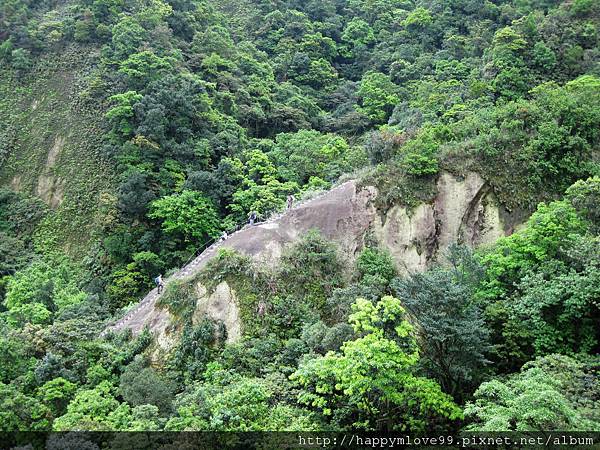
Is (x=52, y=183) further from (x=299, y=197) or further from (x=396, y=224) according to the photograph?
(x=396, y=224)

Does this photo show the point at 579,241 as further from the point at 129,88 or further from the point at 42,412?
the point at 129,88

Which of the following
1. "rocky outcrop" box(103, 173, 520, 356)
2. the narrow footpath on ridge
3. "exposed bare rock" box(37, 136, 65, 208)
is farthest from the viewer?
"exposed bare rock" box(37, 136, 65, 208)

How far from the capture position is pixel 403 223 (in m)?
23.8

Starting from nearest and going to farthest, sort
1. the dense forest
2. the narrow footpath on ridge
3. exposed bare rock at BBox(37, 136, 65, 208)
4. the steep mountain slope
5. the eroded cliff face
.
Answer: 1. the dense forest
2. the narrow footpath on ridge
3. the eroded cliff face
4. the steep mountain slope
5. exposed bare rock at BBox(37, 136, 65, 208)

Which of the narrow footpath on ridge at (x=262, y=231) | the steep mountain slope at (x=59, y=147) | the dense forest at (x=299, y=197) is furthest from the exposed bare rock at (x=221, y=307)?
the steep mountain slope at (x=59, y=147)

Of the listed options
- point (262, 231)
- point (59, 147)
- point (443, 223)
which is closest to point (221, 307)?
point (262, 231)

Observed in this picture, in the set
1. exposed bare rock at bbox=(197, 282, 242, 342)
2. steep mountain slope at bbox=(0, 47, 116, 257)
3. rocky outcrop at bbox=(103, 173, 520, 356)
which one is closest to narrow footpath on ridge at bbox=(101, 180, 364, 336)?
rocky outcrop at bbox=(103, 173, 520, 356)

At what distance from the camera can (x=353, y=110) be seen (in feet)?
135

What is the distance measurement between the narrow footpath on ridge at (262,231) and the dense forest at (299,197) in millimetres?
924

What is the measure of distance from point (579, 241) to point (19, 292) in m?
26.9

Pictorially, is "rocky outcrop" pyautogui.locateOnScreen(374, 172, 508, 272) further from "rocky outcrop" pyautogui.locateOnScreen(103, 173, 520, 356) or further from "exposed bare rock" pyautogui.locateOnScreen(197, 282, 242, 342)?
"exposed bare rock" pyautogui.locateOnScreen(197, 282, 242, 342)

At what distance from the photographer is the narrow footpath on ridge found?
21.9m

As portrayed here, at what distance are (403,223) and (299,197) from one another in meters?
6.88

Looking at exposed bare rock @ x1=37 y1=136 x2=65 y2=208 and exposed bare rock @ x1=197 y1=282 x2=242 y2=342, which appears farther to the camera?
exposed bare rock @ x1=37 y1=136 x2=65 y2=208
